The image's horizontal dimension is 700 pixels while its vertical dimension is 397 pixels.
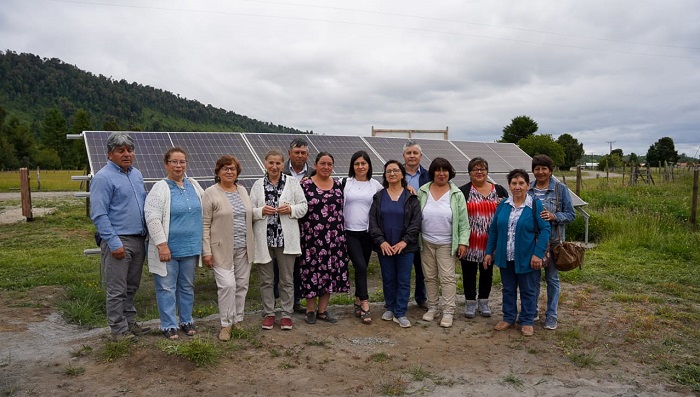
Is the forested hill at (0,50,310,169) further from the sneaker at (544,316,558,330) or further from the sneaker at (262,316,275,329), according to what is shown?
the sneaker at (544,316,558,330)

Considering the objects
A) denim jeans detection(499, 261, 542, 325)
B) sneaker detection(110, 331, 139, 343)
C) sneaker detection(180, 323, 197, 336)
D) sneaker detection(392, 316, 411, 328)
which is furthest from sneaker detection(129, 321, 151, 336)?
denim jeans detection(499, 261, 542, 325)

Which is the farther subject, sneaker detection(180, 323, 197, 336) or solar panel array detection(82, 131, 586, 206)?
solar panel array detection(82, 131, 586, 206)

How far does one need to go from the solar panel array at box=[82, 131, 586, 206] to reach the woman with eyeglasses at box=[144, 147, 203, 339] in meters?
3.01

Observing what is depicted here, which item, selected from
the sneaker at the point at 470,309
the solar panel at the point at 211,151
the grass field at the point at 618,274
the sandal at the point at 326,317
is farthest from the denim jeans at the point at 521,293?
the solar panel at the point at 211,151

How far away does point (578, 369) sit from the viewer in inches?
169

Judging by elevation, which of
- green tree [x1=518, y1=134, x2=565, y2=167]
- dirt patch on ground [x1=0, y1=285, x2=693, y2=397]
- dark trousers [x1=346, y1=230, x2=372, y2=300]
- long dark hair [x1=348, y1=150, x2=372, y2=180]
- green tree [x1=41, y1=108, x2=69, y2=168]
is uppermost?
green tree [x1=41, y1=108, x2=69, y2=168]

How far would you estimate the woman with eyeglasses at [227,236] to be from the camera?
472 cm

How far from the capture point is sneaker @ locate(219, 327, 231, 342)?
4.75 metres

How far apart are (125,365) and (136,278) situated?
0.91 meters

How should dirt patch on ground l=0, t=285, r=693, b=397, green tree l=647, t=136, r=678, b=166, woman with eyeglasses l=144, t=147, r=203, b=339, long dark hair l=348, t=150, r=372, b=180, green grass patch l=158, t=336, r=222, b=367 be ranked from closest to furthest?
dirt patch on ground l=0, t=285, r=693, b=397, green grass patch l=158, t=336, r=222, b=367, woman with eyeglasses l=144, t=147, r=203, b=339, long dark hair l=348, t=150, r=372, b=180, green tree l=647, t=136, r=678, b=166

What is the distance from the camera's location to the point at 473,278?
18.7 ft

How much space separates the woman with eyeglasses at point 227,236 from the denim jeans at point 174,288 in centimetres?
22

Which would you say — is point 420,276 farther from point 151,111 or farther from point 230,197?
point 151,111

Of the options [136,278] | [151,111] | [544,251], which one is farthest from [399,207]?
[151,111]
